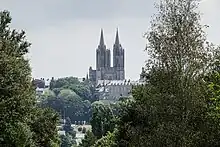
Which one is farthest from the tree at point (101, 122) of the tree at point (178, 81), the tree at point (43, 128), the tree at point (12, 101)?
the tree at point (178, 81)

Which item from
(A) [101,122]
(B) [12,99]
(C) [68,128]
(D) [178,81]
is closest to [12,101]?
(B) [12,99]

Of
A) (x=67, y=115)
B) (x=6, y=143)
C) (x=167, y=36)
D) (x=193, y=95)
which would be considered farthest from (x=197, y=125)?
(x=67, y=115)

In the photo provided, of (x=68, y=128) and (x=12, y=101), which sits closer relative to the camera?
(x=12, y=101)

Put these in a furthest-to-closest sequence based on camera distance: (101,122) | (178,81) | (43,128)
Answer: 1. (101,122)
2. (43,128)
3. (178,81)

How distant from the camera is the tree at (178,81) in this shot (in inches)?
800

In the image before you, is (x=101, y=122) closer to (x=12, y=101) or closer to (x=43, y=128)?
(x=43, y=128)

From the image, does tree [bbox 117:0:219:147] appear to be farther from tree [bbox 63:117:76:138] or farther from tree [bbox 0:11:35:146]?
tree [bbox 63:117:76:138]

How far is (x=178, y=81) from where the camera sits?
67.9ft

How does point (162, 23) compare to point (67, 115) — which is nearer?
point (162, 23)

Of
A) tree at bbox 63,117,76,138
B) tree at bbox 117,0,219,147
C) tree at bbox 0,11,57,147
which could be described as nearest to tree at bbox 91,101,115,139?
tree at bbox 0,11,57,147

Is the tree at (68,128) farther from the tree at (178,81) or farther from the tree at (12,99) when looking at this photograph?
the tree at (178,81)

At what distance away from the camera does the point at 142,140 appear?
21.1m

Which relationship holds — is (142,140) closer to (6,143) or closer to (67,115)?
(6,143)

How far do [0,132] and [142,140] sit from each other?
306 inches
